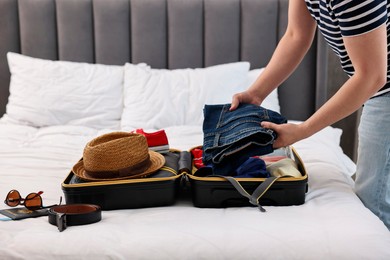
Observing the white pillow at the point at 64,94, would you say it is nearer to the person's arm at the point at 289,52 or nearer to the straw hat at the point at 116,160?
the person's arm at the point at 289,52

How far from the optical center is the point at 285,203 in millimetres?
1709

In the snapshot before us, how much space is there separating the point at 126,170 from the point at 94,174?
0.10 meters

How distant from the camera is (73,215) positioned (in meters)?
1.55

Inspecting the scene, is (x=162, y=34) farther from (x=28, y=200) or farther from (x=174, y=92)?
(x=28, y=200)

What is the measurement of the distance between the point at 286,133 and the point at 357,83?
0.85 ft

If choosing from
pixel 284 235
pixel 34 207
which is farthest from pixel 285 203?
pixel 34 207

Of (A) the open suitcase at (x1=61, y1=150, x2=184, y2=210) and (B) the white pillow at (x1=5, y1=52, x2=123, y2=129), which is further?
(B) the white pillow at (x1=5, y1=52, x2=123, y2=129)

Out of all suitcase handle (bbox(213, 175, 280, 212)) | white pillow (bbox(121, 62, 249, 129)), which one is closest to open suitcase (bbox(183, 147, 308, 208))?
suitcase handle (bbox(213, 175, 280, 212))

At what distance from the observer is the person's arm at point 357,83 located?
58.6 inches

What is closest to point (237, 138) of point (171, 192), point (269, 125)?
point (269, 125)

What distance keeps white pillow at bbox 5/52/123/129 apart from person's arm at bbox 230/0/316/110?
1225 millimetres

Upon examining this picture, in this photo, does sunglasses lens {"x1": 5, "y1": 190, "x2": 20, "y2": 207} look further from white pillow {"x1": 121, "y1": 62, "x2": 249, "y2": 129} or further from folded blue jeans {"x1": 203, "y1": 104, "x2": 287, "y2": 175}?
white pillow {"x1": 121, "y1": 62, "x2": 249, "y2": 129}

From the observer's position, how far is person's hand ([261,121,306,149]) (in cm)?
166

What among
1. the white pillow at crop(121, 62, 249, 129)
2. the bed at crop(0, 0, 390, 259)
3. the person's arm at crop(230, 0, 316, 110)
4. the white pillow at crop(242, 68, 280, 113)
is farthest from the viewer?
the white pillow at crop(242, 68, 280, 113)
